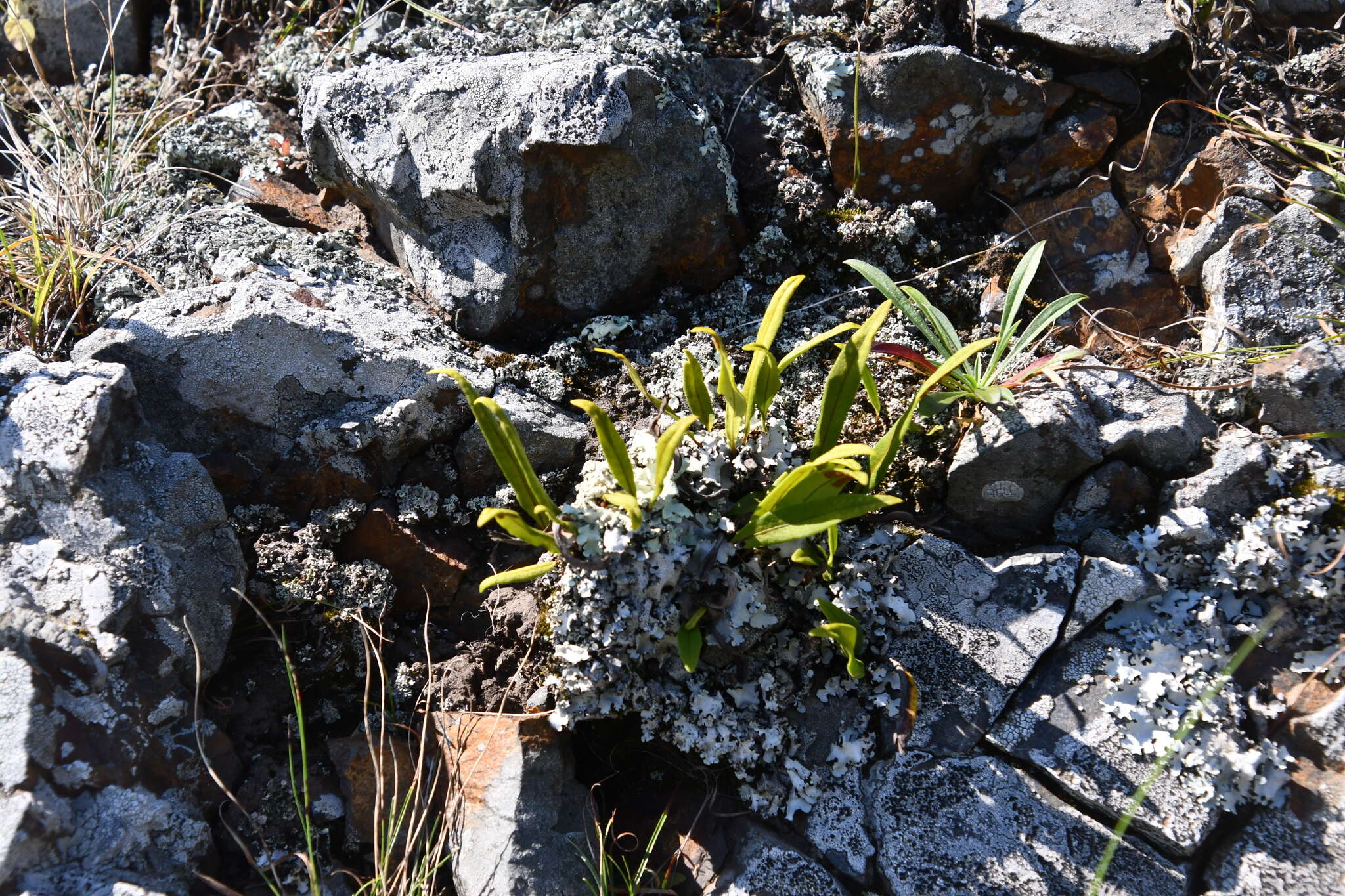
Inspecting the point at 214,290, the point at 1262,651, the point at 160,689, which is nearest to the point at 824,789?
the point at 1262,651

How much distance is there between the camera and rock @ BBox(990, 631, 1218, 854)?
2.12 meters

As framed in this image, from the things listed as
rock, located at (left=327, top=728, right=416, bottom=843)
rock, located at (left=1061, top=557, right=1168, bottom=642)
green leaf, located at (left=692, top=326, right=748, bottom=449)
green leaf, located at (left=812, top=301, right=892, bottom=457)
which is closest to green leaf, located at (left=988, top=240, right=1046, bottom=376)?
green leaf, located at (left=812, top=301, right=892, bottom=457)

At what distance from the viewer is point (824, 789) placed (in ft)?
7.45

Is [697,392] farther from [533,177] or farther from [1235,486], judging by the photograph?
[1235,486]

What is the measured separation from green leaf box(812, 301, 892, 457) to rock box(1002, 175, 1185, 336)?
91 centimetres

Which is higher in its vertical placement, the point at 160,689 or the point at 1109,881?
the point at 160,689

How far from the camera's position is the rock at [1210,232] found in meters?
2.70

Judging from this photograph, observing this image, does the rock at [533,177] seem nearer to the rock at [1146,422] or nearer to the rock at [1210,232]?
the rock at [1146,422]

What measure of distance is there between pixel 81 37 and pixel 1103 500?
450 cm

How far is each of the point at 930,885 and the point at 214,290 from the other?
2507 millimetres

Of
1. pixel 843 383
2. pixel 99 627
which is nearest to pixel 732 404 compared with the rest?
pixel 843 383

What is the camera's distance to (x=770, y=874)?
215 cm

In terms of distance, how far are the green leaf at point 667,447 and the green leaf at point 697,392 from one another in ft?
0.61

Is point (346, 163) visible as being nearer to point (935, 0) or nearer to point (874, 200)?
point (874, 200)
